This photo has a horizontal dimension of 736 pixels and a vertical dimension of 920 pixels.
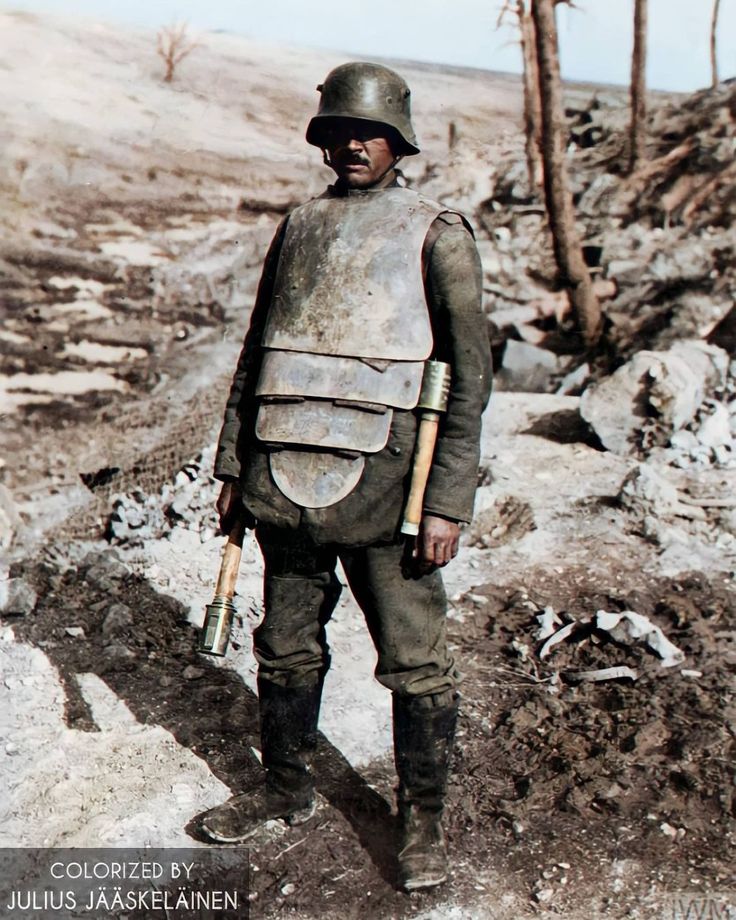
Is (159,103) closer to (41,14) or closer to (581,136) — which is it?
(41,14)

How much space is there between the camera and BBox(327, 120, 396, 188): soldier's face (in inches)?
110

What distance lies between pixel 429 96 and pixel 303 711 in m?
7.42

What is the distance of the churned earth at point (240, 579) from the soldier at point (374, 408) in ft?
1.65

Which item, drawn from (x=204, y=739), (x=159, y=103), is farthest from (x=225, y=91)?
(x=204, y=739)

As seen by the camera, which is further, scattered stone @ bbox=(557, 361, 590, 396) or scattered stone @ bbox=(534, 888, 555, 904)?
scattered stone @ bbox=(557, 361, 590, 396)

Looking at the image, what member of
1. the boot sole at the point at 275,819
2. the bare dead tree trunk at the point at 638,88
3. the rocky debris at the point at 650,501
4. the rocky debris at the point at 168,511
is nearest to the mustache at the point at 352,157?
the boot sole at the point at 275,819

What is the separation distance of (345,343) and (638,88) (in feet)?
25.8

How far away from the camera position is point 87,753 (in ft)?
12.0

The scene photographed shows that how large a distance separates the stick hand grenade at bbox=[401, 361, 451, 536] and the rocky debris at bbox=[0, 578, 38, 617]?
2495mm

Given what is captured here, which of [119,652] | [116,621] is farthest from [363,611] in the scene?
[116,621]

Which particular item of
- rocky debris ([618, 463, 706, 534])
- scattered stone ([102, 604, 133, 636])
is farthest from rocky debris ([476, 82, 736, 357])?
scattered stone ([102, 604, 133, 636])

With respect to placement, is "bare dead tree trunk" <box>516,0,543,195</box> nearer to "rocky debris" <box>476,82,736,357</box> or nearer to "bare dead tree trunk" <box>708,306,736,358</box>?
"rocky debris" <box>476,82,736,357</box>

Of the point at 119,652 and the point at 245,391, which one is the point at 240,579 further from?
the point at 245,391

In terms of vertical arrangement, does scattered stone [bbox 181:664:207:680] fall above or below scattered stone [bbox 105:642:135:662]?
below
